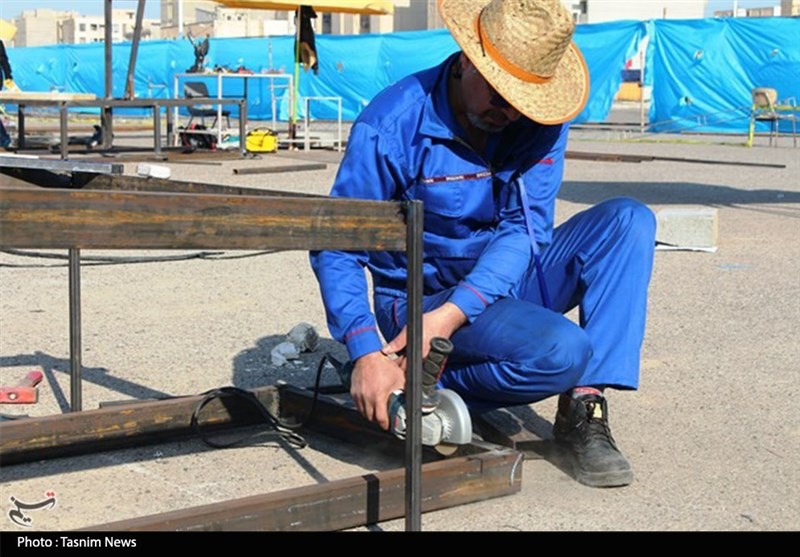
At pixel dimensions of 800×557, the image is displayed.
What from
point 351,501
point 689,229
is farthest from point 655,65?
point 351,501

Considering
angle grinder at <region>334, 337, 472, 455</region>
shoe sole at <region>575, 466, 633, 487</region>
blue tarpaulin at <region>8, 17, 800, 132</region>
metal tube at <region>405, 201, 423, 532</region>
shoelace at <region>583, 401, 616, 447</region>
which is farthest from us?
blue tarpaulin at <region>8, 17, 800, 132</region>

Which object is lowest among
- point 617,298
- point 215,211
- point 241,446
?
point 241,446

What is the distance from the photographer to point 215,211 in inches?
95.2

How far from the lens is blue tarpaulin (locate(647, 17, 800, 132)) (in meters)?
25.1

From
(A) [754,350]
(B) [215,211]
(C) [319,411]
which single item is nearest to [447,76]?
(C) [319,411]

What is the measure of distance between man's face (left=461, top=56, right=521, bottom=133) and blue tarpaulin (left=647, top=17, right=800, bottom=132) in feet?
74.2

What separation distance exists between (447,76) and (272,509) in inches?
57.3

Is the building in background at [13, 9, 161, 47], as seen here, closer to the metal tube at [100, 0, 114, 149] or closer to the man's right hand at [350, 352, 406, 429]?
the metal tube at [100, 0, 114, 149]

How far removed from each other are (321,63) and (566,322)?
2765 centimetres

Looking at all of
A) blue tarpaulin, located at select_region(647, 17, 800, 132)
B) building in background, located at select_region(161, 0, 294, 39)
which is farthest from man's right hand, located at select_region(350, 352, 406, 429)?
building in background, located at select_region(161, 0, 294, 39)

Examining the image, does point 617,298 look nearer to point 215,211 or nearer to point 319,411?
point 319,411

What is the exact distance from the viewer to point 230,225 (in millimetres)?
2438

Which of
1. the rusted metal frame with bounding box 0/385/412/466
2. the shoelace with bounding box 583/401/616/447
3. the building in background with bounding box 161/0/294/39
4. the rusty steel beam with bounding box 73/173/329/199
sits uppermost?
the building in background with bounding box 161/0/294/39

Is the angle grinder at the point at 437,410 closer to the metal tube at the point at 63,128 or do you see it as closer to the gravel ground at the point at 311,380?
the gravel ground at the point at 311,380
